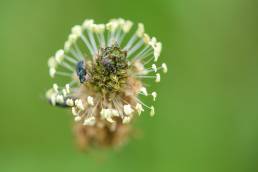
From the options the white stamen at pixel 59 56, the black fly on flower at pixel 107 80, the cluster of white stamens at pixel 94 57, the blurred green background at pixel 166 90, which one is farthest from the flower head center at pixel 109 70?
the blurred green background at pixel 166 90

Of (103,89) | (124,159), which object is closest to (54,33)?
(124,159)

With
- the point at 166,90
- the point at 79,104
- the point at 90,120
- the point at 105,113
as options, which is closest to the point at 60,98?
the point at 79,104

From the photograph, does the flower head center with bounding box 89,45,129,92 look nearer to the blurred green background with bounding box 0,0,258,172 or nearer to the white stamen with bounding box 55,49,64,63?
the white stamen with bounding box 55,49,64,63

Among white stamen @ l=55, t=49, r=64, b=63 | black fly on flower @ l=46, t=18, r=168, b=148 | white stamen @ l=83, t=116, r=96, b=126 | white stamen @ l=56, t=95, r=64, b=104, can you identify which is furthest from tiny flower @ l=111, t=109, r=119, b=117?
white stamen @ l=55, t=49, r=64, b=63

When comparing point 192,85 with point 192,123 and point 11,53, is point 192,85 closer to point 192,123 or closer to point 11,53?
point 192,123

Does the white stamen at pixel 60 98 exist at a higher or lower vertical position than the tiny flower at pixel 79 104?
higher

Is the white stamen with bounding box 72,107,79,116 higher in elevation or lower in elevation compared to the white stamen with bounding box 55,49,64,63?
lower

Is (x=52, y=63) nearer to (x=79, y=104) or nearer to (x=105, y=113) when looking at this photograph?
(x=79, y=104)

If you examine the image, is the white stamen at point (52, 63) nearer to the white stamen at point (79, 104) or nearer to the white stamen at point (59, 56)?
the white stamen at point (59, 56)
